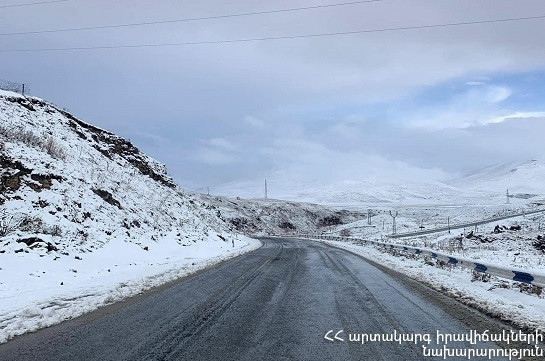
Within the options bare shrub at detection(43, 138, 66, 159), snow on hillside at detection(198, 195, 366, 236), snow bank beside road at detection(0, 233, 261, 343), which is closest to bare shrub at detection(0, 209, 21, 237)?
snow bank beside road at detection(0, 233, 261, 343)

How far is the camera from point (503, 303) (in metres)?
9.47

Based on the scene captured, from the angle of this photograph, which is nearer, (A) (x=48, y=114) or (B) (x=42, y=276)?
(B) (x=42, y=276)

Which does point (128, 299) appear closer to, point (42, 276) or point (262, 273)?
point (42, 276)

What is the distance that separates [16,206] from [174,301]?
30.7ft

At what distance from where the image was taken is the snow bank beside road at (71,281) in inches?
343

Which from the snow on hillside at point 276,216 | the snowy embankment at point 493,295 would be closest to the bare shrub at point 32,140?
the snowy embankment at point 493,295

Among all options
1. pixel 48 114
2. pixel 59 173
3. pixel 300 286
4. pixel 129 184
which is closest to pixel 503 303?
pixel 300 286

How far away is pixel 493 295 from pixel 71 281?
11338 millimetres

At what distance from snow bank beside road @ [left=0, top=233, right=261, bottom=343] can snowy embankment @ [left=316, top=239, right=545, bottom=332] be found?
27.3 ft

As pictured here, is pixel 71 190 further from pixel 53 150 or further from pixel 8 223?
pixel 8 223

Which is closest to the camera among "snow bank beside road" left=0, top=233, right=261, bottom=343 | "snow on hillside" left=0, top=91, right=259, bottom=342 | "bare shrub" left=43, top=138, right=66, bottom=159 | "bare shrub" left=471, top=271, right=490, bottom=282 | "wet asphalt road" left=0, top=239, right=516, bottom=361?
"wet asphalt road" left=0, top=239, right=516, bottom=361

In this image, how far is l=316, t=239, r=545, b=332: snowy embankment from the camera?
823 centimetres

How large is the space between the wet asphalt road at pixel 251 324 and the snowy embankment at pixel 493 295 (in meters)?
0.52

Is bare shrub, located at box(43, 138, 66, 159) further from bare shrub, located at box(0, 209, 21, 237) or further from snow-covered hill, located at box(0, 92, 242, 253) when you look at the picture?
bare shrub, located at box(0, 209, 21, 237)
